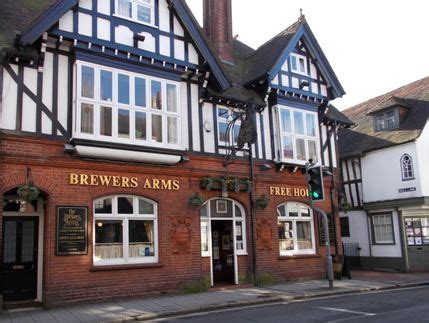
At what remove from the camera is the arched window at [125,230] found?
13.4 m

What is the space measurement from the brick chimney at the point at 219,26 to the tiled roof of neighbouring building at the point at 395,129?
9.50 m

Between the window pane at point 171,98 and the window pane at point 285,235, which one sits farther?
the window pane at point 285,235

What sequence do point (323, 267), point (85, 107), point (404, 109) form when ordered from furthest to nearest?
point (404, 109), point (323, 267), point (85, 107)

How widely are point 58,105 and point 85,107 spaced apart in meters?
0.74

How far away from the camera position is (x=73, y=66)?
1325 centimetres

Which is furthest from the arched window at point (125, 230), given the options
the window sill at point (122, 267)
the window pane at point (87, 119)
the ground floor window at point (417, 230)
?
the ground floor window at point (417, 230)

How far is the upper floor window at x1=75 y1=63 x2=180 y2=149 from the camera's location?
13078 millimetres

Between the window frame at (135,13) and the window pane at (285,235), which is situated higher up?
the window frame at (135,13)

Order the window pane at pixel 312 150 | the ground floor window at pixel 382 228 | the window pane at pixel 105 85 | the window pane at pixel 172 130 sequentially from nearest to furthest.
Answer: the window pane at pixel 105 85 → the window pane at pixel 172 130 → the window pane at pixel 312 150 → the ground floor window at pixel 382 228

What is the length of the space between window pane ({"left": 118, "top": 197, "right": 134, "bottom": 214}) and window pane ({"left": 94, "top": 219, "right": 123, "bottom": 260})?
37 cm

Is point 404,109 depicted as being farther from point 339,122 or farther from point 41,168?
point 41,168

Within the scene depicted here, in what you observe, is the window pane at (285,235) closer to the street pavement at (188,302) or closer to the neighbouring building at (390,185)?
the street pavement at (188,302)

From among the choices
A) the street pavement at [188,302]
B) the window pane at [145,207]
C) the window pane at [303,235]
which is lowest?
the street pavement at [188,302]

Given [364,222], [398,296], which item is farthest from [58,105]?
[364,222]
